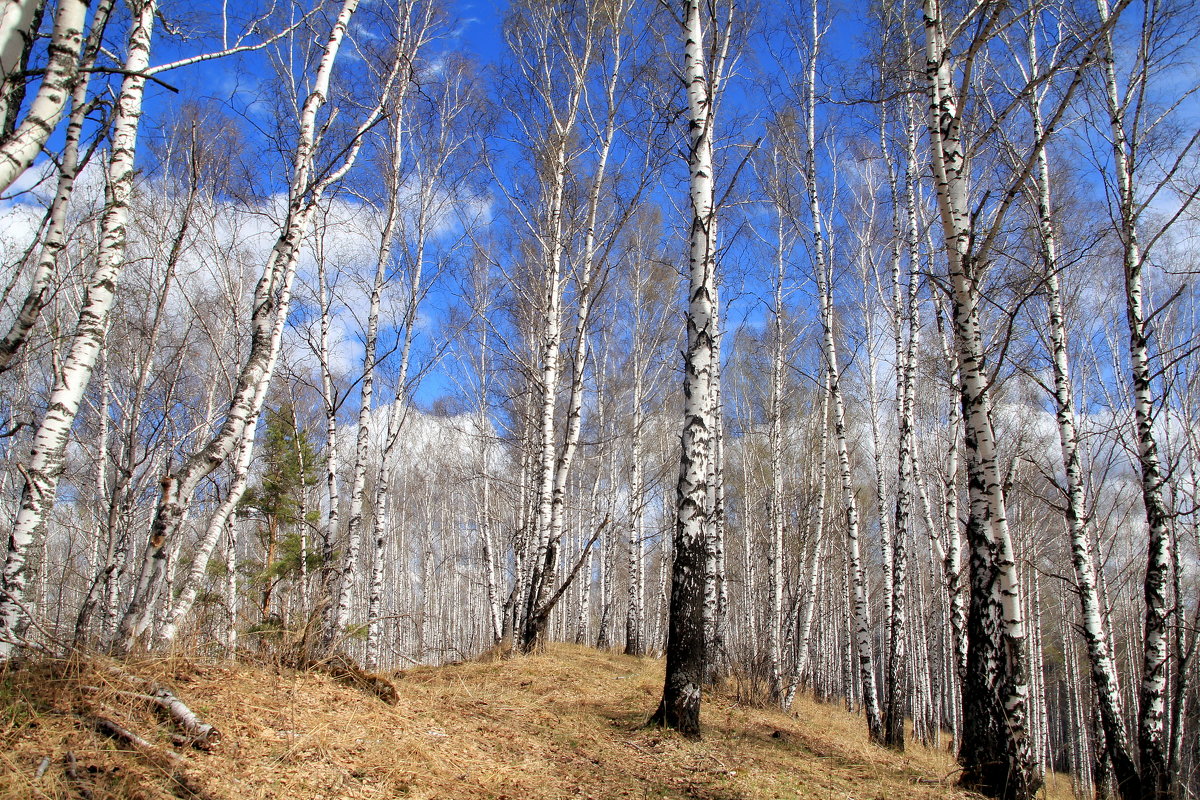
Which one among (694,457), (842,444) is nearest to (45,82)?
(694,457)

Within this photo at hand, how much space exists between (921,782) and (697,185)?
5.29 metres

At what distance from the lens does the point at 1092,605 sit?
6.30m

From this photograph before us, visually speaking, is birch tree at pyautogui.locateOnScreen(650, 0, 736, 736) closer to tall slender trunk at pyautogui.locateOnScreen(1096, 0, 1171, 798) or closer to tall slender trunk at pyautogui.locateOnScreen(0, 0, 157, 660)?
tall slender trunk at pyautogui.locateOnScreen(1096, 0, 1171, 798)

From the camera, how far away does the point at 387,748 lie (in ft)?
11.6

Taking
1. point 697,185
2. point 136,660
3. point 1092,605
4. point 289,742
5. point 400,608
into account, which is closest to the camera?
point 289,742

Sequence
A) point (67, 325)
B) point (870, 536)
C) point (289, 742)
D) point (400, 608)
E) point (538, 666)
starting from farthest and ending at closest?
point (870, 536), point (400, 608), point (67, 325), point (538, 666), point (289, 742)

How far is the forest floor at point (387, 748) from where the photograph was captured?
261cm

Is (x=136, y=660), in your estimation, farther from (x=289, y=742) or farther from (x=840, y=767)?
(x=840, y=767)

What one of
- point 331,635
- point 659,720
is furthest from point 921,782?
point 331,635

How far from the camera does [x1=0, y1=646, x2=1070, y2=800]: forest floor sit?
8.55ft

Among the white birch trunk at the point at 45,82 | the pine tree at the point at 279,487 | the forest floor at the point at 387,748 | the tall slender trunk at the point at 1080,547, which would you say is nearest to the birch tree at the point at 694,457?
the forest floor at the point at 387,748

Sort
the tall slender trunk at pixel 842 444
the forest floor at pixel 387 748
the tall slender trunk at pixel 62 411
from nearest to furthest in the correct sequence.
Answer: the forest floor at pixel 387 748, the tall slender trunk at pixel 62 411, the tall slender trunk at pixel 842 444

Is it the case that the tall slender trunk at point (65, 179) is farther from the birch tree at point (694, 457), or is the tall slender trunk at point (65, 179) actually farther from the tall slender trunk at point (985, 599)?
the tall slender trunk at point (985, 599)

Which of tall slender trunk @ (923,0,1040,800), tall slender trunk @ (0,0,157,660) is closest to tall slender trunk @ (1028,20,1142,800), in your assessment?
tall slender trunk @ (923,0,1040,800)
